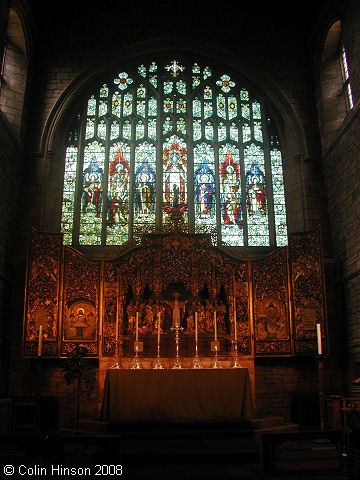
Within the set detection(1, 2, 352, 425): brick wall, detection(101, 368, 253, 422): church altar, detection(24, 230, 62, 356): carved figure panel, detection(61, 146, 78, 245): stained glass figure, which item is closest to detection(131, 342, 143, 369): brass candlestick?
detection(101, 368, 253, 422): church altar

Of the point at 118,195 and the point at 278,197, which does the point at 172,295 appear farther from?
the point at 278,197

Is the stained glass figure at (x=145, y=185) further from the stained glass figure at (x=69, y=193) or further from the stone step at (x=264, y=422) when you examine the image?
the stone step at (x=264, y=422)

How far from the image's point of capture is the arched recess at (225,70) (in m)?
12.8

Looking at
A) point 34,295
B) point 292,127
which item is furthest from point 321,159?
point 34,295

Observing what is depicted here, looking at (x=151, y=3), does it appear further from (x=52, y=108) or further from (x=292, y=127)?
(x=292, y=127)

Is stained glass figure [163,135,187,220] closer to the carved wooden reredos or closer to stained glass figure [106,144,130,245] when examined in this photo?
stained glass figure [106,144,130,245]

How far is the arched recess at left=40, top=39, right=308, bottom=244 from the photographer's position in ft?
42.1

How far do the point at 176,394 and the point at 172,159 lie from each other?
6740 millimetres

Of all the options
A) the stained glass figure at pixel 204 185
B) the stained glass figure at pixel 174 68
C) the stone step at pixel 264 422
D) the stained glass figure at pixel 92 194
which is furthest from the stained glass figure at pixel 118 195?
A: the stone step at pixel 264 422

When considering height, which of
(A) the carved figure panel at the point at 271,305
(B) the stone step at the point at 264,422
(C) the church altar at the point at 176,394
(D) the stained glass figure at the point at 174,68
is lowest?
(B) the stone step at the point at 264,422

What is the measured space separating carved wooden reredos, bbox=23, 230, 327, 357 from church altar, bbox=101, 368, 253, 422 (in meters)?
1.35

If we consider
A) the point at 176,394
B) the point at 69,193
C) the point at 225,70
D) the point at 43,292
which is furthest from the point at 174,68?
the point at 176,394

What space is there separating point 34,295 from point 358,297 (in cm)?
677

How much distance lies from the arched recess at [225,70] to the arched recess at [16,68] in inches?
32.5
